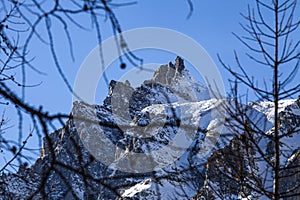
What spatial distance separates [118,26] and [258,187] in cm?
294

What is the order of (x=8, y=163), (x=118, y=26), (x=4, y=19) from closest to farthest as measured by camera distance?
(x=118, y=26)
(x=4, y=19)
(x=8, y=163)

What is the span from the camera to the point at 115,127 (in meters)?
1.49

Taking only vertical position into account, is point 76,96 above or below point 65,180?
above

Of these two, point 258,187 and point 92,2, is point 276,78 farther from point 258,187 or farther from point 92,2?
point 92,2

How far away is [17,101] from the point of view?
4.60 feet

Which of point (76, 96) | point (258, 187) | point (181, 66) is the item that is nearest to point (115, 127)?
point (76, 96)

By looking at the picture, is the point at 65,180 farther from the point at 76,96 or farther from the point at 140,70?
the point at 140,70

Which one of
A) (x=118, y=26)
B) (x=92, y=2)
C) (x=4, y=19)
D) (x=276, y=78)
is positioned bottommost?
(x=118, y=26)

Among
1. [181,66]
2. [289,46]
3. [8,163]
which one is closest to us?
[8,163]

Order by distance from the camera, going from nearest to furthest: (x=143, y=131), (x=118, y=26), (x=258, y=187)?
1. (x=118, y=26)
2. (x=143, y=131)
3. (x=258, y=187)

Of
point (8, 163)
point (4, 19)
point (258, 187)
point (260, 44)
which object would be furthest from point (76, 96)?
point (260, 44)

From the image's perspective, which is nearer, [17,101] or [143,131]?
[17,101]

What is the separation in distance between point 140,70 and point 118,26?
14 cm

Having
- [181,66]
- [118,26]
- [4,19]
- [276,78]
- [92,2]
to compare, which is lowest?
[118,26]
